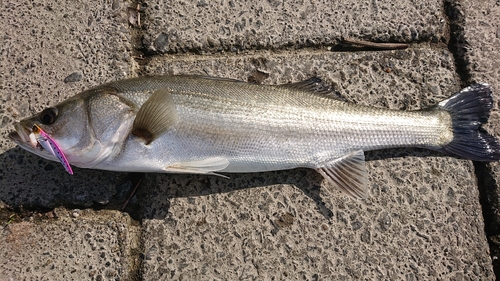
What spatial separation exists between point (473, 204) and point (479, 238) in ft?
0.77

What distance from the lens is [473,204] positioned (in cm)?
273

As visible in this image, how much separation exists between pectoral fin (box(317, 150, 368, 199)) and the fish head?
136cm

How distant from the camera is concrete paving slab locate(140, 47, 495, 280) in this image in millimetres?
2580

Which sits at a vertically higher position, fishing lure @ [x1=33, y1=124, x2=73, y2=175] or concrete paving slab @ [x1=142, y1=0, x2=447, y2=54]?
concrete paving slab @ [x1=142, y1=0, x2=447, y2=54]

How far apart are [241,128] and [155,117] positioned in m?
0.54

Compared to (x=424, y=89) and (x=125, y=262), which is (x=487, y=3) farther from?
(x=125, y=262)

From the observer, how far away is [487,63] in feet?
9.86

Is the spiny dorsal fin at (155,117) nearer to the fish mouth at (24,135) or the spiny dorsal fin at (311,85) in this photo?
the fish mouth at (24,135)

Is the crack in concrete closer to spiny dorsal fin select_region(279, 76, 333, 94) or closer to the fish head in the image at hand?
spiny dorsal fin select_region(279, 76, 333, 94)

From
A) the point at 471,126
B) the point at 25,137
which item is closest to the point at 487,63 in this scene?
the point at 471,126

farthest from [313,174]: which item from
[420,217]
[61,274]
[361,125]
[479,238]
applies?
[61,274]

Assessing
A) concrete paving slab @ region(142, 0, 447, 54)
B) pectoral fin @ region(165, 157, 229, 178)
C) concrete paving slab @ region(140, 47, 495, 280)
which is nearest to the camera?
pectoral fin @ region(165, 157, 229, 178)

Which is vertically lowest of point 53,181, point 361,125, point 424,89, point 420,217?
point 53,181

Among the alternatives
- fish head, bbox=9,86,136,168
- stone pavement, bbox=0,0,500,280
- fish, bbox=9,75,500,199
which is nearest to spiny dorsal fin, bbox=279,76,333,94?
fish, bbox=9,75,500,199
